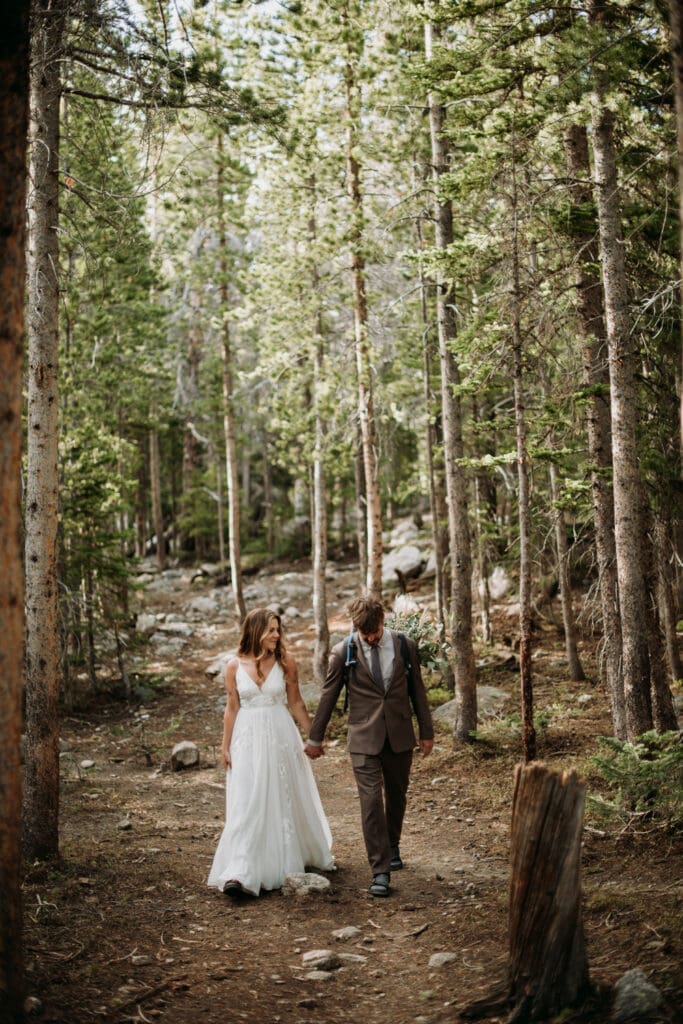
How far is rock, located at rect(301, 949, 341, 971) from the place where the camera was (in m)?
5.31

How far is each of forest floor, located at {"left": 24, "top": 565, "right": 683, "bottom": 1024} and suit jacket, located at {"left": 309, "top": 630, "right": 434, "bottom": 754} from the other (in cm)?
117

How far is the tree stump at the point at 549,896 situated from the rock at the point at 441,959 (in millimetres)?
1159

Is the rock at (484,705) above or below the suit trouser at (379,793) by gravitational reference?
below

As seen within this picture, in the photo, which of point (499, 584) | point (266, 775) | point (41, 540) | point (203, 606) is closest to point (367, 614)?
point (266, 775)

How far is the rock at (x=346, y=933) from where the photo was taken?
5.84 meters

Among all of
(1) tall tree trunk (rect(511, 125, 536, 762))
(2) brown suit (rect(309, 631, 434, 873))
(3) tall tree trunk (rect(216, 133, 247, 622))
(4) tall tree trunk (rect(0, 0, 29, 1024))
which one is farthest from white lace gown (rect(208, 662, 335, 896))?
(3) tall tree trunk (rect(216, 133, 247, 622))

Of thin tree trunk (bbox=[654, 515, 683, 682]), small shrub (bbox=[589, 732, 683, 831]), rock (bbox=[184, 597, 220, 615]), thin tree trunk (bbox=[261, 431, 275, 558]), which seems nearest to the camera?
small shrub (bbox=[589, 732, 683, 831])

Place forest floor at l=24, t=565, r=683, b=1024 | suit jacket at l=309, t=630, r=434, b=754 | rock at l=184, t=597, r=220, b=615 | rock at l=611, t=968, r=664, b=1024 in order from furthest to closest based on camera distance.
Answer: rock at l=184, t=597, r=220, b=615
suit jacket at l=309, t=630, r=434, b=754
forest floor at l=24, t=565, r=683, b=1024
rock at l=611, t=968, r=664, b=1024

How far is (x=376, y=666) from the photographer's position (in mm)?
6980

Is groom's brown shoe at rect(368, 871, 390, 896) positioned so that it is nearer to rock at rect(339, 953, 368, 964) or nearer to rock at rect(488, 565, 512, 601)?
rock at rect(339, 953, 368, 964)

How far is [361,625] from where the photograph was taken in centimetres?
689

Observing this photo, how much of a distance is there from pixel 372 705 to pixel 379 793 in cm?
67

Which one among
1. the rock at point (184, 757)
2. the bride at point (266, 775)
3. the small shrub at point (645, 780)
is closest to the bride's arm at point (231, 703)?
the bride at point (266, 775)

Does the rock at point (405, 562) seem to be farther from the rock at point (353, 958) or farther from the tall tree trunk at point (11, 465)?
the tall tree trunk at point (11, 465)
